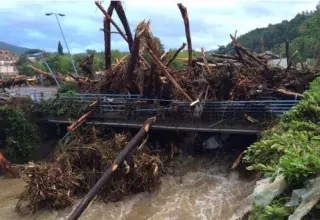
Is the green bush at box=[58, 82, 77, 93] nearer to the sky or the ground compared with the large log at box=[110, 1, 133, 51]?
nearer to the ground

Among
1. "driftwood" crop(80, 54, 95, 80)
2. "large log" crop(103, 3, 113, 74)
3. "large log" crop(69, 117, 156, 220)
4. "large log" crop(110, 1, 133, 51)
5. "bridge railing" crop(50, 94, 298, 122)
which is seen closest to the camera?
"large log" crop(69, 117, 156, 220)

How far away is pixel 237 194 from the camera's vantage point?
9297 millimetres

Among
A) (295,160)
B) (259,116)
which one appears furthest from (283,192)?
(259,116)

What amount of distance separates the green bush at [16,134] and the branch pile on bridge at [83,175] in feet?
8.39

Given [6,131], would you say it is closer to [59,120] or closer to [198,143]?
[59,120]

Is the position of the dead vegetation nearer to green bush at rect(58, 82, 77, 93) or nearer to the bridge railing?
the bridge railing

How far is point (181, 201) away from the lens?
9.30 m

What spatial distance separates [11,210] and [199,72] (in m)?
7.16

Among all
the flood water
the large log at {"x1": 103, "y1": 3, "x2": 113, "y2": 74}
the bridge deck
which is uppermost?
the large log at {"x1": 103, "y1": 3, "x2": 113, "y2": 74}

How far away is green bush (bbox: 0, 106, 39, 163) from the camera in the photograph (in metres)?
12.4

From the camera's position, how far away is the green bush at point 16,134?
40.8 feet

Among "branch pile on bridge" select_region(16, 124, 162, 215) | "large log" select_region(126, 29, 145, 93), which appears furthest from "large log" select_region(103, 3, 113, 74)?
"branch pile on bridge" select_region(16, 124, 162, 215)

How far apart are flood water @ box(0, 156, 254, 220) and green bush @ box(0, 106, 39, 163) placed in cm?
183

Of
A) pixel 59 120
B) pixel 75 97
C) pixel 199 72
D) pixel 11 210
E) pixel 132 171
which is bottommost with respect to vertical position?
pixel 11 210
